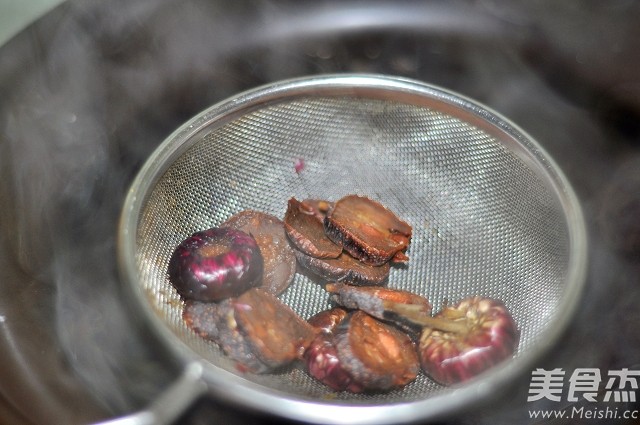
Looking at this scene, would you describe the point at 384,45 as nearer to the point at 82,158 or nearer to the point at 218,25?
the point at 218,25

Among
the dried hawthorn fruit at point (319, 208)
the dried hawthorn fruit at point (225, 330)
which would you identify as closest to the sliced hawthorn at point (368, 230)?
the dried hawthorn fruit at point (319, 208)

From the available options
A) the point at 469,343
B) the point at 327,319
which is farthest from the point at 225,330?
the point at 469,343

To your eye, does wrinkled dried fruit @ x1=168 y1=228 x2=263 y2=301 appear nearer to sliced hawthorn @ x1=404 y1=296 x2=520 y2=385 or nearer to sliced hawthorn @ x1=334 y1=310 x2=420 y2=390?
sliced hawthorn @ x1=334 y1=310 x2=420 y2=390

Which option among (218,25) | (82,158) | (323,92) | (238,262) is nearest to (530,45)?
(323,92)

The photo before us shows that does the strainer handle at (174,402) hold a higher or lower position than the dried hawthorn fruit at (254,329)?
lower

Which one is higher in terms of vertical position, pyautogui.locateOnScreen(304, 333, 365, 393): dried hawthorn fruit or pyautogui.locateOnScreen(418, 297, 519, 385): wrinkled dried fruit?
pyautogui.locateOnScreen(418, 297, 519, 385): wrinkled dried fruit

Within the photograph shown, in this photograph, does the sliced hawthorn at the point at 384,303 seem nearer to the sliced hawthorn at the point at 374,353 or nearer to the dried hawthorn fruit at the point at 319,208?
the sliced hawthorn at the point at 374,353

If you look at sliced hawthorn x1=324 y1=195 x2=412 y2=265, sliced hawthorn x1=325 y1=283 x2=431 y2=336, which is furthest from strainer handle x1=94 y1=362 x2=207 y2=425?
sliced hawthorn x1=324 y1=195 x2=412 y2=265
